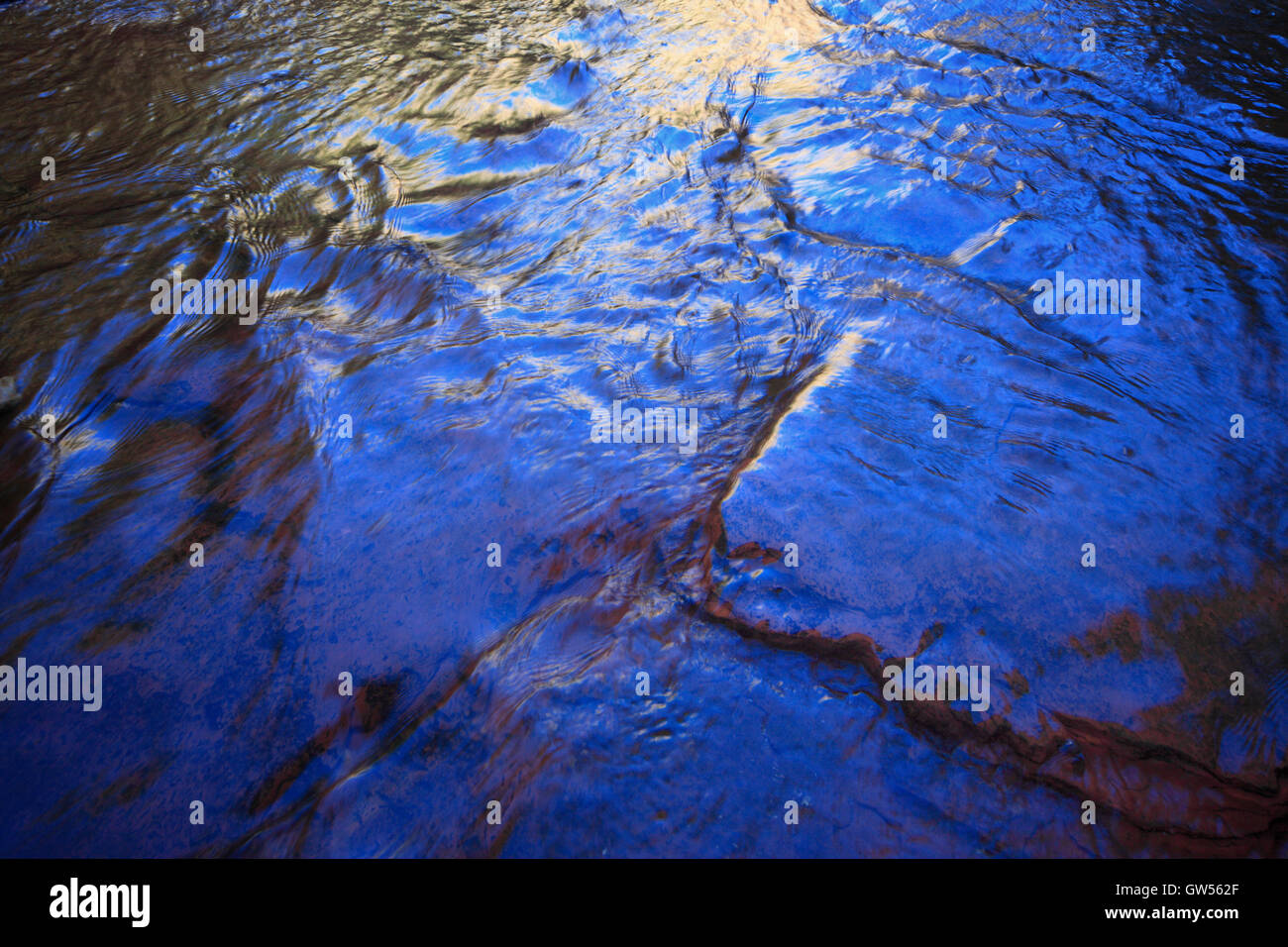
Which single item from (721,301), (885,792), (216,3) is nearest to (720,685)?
(885,792)

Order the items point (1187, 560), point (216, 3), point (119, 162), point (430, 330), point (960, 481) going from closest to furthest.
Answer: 1. point (1187, 560)
2. point (960, 481)
3. point (430, 330)
4. point (119, 162)
5. point (216, 3)

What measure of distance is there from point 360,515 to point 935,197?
246cm

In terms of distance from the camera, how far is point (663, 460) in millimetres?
2314

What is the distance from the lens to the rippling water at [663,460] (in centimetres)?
173

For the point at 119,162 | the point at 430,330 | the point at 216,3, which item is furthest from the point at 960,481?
the point at 216,3

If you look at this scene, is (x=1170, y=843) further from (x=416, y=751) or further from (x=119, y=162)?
(x=119, y=162)

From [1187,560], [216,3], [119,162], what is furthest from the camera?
[216,3]

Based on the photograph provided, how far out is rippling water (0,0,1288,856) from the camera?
1.73 m

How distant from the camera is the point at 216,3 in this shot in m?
4.69

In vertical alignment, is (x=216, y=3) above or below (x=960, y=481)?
above

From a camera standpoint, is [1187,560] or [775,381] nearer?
[1187,560]

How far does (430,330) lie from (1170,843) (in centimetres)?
255

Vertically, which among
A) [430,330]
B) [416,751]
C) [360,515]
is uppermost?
[430,330]
